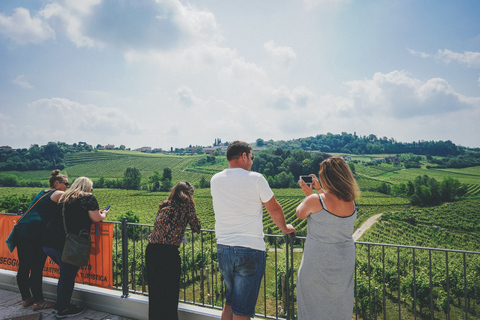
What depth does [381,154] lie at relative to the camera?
459 ft

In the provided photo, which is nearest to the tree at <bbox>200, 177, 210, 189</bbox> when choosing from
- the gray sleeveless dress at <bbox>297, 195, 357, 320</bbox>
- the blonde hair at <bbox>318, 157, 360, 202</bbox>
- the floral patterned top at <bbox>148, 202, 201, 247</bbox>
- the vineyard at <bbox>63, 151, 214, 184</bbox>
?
the vineyard at <bbox>63, 151, 214, 184</bbox>

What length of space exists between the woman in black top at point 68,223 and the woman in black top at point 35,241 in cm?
28

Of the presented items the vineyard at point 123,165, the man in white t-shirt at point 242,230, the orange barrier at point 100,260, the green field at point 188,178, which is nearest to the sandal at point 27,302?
the orange barrier at point 100,260

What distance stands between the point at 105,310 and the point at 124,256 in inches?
22.7

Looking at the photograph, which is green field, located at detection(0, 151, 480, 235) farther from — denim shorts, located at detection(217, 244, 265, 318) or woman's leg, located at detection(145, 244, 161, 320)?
denim shorts, located at detection(217, 244, 265, 318)

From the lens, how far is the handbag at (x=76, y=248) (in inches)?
114

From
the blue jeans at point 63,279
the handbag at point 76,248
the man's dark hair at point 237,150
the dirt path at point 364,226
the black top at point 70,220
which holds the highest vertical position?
the man's dark hair at point 237,150

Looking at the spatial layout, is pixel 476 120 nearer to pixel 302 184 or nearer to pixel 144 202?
pixel 144 202

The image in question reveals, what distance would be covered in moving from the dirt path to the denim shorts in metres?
55.8

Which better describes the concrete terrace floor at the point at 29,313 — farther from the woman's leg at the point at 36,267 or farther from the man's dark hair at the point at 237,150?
the man's dark hair at the point at 237,150

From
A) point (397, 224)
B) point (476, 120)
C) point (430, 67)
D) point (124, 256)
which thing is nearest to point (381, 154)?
point (430, 67)

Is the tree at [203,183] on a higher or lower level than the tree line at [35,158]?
lower

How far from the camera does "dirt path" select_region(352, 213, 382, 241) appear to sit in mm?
55466

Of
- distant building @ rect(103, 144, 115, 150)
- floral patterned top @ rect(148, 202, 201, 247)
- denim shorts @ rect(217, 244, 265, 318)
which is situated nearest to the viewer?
denim shorts @ rect(217, 244, 265, 318)
